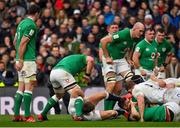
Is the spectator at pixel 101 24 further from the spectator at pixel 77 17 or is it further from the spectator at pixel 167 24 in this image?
the spectator at pixel 167 24

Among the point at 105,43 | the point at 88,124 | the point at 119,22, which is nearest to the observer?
the point at 88,124

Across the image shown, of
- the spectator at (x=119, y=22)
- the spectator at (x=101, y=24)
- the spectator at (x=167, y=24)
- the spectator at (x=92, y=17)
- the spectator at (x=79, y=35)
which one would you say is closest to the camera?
the spectator at (x=119, y=22)

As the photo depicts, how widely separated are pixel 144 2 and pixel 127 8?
56 cm

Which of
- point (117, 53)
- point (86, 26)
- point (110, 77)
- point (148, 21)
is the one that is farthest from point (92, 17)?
point (110, 77)

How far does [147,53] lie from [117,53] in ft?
3.56

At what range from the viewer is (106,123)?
18484mm

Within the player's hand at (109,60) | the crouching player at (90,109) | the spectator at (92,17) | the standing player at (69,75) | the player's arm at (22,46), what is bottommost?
the crouching player at (90,109)

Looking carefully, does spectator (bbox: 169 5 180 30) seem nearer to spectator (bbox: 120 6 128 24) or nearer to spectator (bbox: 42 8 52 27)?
spectator (bbox: 120 6 128 24)

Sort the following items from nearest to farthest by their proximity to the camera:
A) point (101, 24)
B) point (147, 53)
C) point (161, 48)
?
point (147, 53) → point (161, 48) → point (101, 24)

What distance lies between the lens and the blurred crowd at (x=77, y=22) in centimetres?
2675

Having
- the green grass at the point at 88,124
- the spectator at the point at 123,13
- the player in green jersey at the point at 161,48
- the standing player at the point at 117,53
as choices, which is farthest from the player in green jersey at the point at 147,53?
the spectator at the point at 123,13

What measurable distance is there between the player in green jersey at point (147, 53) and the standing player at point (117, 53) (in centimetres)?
57

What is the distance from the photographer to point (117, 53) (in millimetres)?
21234

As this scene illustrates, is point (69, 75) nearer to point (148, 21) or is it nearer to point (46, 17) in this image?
point (148, 21)
